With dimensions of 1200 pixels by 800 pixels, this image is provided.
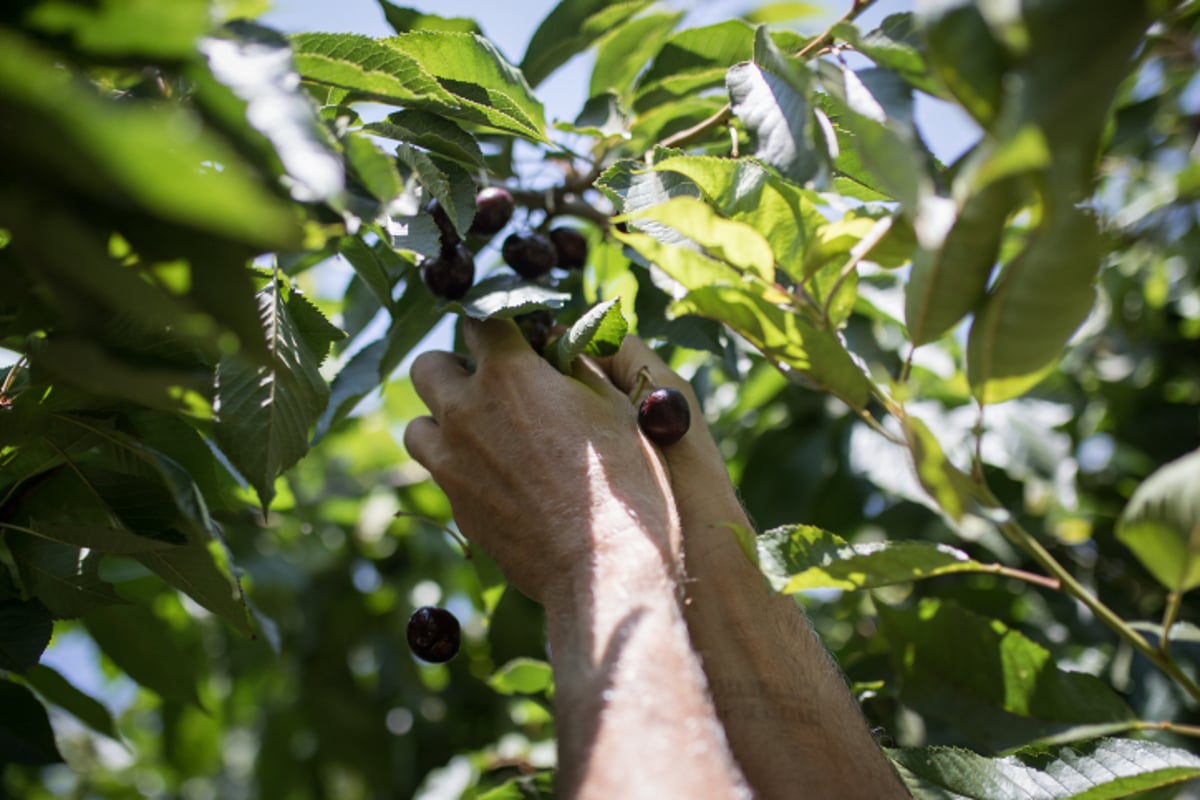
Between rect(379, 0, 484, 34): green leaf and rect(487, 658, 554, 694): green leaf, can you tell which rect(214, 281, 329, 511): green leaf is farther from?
rect(487, 658, 554, 694): green leaf

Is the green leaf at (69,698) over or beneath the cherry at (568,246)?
beneath

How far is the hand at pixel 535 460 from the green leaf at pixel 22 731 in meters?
0.66

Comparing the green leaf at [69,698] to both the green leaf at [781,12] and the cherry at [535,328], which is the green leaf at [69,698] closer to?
the cherry at [535,328]

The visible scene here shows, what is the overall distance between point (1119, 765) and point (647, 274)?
1008 mm

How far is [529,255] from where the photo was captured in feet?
5.26

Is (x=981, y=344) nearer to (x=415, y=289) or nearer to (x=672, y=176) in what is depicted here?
(x=672, y=176)

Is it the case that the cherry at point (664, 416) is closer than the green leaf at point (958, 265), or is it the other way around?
the green leaf at point (958, 265)

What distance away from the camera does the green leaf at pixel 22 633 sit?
127cm

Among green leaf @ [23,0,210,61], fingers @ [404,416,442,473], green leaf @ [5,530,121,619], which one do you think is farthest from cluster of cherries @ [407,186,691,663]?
green leaf @ [23,0,210,61]

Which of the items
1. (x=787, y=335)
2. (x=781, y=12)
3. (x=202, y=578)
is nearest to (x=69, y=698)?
(x=202, y=578)

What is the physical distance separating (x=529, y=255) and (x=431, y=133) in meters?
0.36

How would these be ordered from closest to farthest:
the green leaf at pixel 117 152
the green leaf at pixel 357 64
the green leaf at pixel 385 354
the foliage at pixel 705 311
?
the green leaf at pixel 117 152, the foliage at pixel 705 311, the green leaf at pixel 357 64, the green leaf at pixel 385 354

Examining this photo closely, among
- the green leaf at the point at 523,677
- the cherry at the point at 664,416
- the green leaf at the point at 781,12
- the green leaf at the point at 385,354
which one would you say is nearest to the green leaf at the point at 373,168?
the cherry at the point at 664,416

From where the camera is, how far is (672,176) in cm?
A: 126
